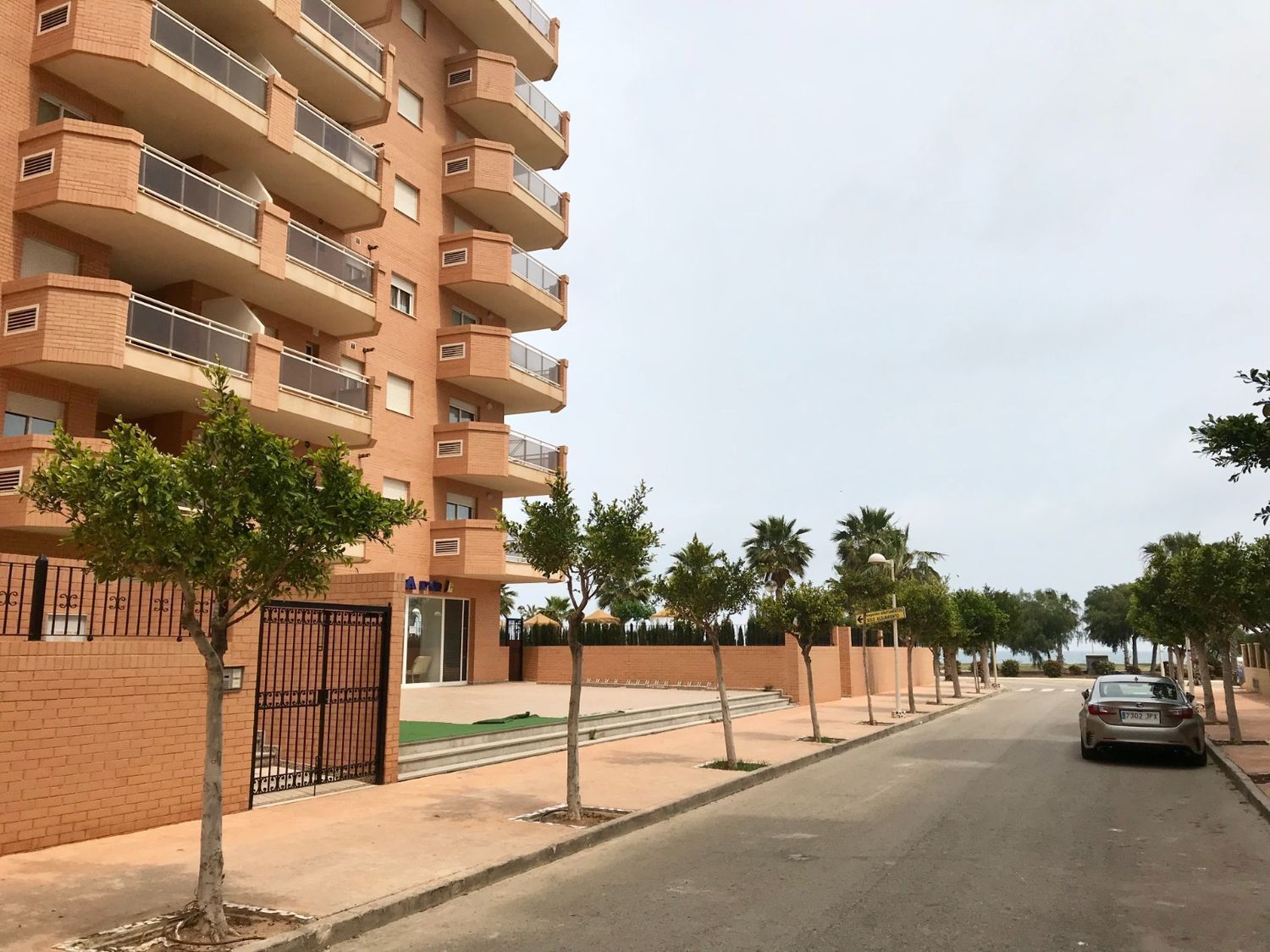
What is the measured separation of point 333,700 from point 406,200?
21.4 m

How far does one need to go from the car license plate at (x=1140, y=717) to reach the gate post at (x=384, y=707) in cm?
1197

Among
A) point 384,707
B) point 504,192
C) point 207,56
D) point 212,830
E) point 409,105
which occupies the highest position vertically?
point 409,105

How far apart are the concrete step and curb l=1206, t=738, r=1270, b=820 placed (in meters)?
10.6

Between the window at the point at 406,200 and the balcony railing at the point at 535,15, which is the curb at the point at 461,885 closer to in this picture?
the window at the point at 406,200

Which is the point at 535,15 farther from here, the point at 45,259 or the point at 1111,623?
the point at 1111,623

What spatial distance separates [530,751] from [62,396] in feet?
38.2

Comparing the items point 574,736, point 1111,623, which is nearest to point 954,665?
point 574,736

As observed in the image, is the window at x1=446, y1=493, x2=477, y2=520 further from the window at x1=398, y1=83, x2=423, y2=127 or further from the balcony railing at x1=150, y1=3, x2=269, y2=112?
the balcony railing at x1=150, y1=3, x2=269, y2=112

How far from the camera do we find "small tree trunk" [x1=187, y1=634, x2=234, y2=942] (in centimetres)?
620

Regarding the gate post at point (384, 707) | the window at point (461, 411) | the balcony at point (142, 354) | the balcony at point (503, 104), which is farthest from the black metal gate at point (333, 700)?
the balcony at point (503, 104)

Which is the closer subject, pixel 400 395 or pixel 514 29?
pixel 400 395

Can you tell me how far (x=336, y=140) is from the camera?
79.2 ft

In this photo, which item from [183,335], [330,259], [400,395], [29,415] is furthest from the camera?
[400,395]

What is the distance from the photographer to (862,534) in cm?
5609
